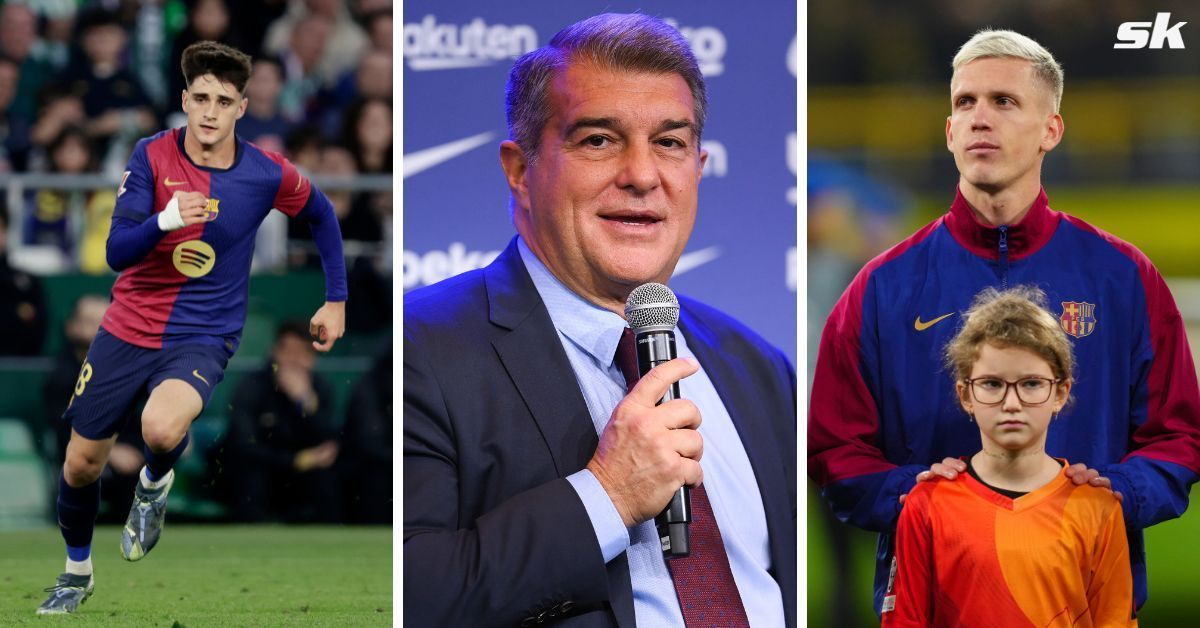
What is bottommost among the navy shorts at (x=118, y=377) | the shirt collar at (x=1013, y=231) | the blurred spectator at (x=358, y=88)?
the navy shorts at (x=118, y=377)

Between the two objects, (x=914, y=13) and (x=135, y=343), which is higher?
(x=914, y=13)

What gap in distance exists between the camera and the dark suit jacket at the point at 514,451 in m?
4.41

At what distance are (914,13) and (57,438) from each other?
10.3 ft

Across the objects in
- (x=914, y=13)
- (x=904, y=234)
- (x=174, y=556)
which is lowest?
(x=174, y=556)

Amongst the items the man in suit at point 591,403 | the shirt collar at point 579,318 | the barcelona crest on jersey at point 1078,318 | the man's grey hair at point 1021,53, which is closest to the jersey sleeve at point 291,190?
the man in suit at point 591,403

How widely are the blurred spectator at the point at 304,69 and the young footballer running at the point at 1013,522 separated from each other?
231 cm

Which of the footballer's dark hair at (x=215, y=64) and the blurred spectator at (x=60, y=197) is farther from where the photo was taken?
the blurred spectator at (x=60, y=197)

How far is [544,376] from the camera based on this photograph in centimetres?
466

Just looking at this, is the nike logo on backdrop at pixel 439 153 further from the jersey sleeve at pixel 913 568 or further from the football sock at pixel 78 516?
Result: the jersey sleeve at pixel 913 568

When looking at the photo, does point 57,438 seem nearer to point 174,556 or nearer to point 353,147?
point 174,556

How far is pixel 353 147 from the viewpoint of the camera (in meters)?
5.06

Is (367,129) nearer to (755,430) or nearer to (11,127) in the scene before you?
(11,127)

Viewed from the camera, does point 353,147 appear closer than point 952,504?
No

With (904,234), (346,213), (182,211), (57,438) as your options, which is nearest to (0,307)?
(57,438)
